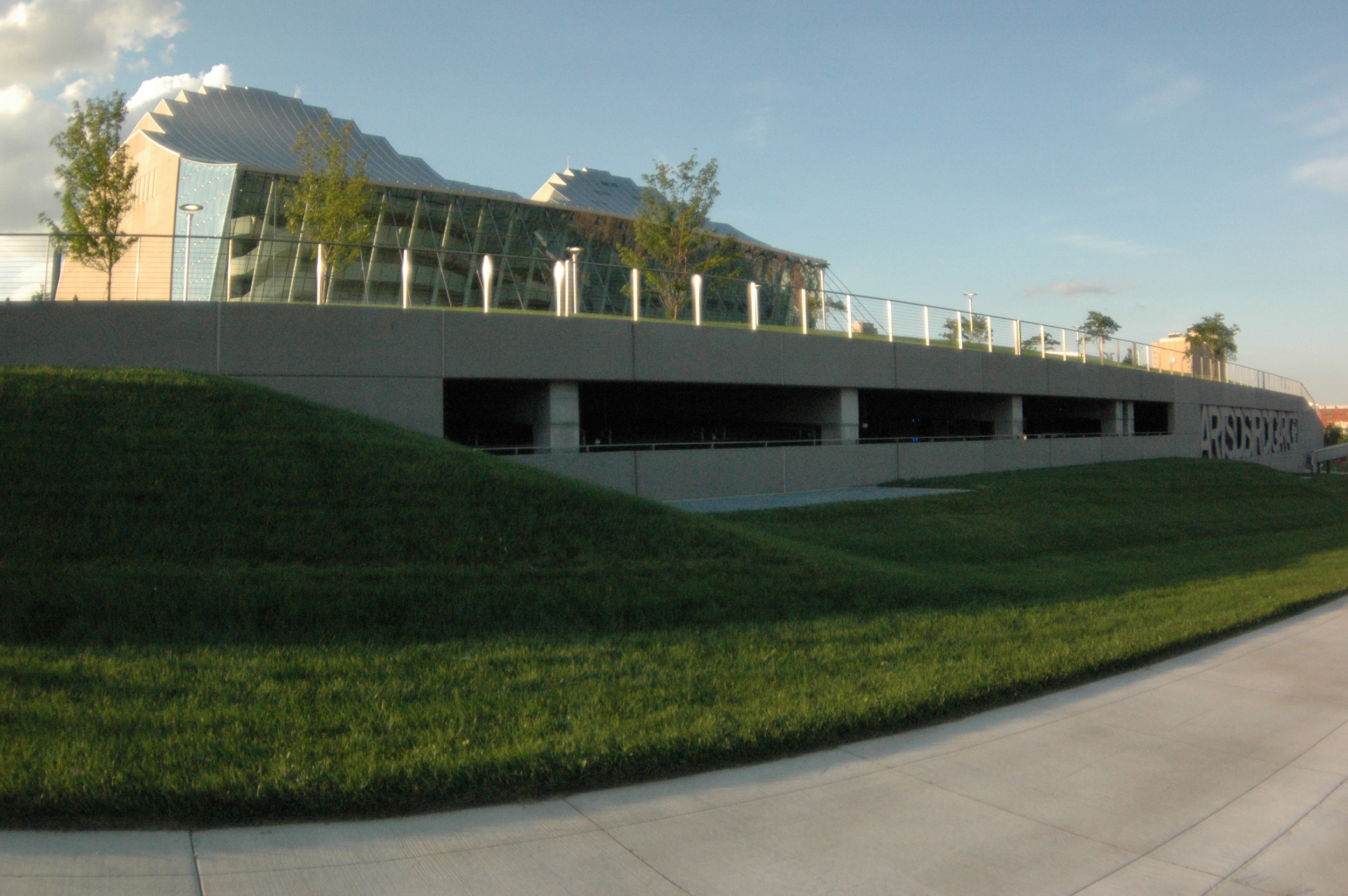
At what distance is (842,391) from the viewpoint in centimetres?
2241

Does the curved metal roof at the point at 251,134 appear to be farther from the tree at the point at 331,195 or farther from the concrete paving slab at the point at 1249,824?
the concrete paving slab at the point at 1249,824

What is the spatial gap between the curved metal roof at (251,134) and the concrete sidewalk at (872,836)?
139 ft

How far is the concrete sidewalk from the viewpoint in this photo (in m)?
3.90

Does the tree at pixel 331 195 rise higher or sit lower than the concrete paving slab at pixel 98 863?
higher

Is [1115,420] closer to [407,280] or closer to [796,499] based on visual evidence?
[796,499]

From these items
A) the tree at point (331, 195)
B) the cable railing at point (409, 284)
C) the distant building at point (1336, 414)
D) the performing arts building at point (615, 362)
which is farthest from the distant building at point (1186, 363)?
the distant building at point (1336, 414)

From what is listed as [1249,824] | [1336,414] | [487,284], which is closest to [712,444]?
[487,284]

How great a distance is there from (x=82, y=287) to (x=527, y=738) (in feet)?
41.4

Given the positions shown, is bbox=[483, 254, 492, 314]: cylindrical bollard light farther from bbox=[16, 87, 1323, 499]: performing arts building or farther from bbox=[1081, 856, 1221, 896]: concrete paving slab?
bbox=[1081, 856, 1221, 896]: concrete paving slab

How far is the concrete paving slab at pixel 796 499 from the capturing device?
17453 millimetres

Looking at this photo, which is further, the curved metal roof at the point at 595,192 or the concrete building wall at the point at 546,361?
the curved metal roof at the point at 595,192

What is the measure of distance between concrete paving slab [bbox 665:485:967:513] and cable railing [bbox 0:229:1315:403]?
3.58 meters

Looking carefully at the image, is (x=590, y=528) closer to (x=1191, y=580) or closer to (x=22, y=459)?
(x=22, y=459)

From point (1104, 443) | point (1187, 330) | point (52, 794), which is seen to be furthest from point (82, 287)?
point (1187, 330)
